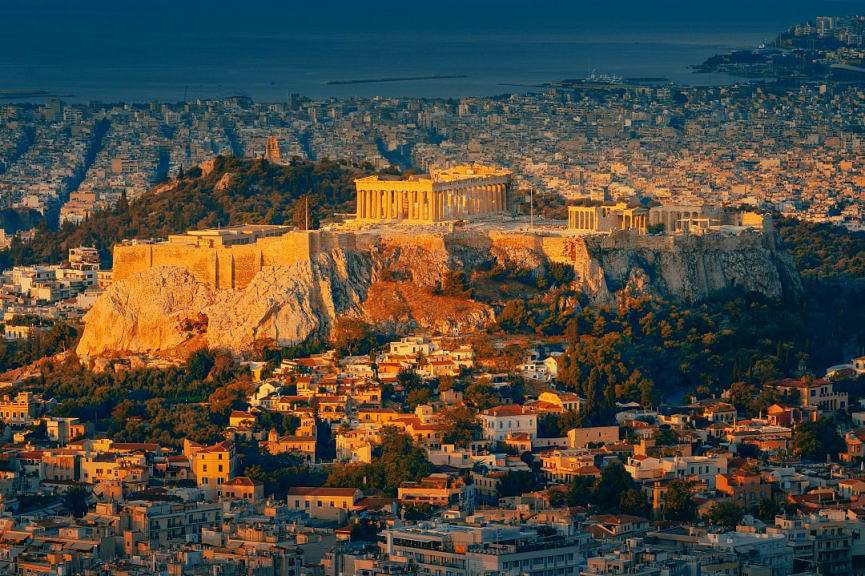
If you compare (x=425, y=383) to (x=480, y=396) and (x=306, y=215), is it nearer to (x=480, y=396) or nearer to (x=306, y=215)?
(x=480, y=396)

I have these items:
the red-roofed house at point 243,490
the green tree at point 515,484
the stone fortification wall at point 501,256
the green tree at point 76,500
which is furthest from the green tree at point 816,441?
the green tree at point 76,500

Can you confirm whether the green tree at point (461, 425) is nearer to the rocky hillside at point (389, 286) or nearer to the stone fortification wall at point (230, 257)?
the rocky hillside at point (389, 286)

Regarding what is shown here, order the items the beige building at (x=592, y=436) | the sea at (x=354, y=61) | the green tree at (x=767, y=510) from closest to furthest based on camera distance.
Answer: the green tree at (x=767, y=510) → the beige building at (x=592, y=436) → the sea at (x=354, y=61)

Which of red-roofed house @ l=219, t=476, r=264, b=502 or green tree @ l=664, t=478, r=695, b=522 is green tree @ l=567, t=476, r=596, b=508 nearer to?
green tree @ l=664, t=478, r=695, b=522

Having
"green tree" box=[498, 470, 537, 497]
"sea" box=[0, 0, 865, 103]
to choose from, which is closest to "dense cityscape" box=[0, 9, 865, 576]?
"green tree" box=[498, 470, 537, 497]

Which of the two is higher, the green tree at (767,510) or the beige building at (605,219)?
the beige building at (605,219)

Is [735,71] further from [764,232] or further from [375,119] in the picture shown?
[764,232]
